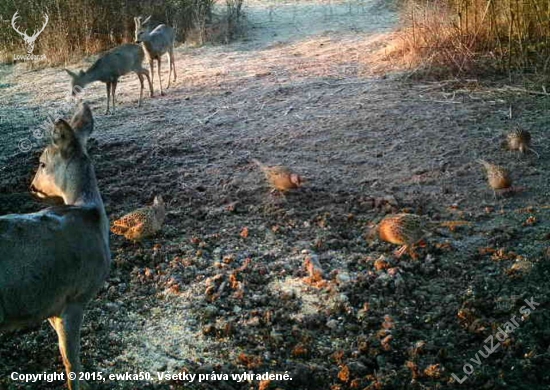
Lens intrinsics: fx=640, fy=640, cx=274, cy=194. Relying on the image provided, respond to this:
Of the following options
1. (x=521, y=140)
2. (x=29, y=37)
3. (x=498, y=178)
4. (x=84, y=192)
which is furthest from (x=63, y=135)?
(x=29, y=37)

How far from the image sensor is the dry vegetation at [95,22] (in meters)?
13.3

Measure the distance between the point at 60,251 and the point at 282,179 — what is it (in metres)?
2.78

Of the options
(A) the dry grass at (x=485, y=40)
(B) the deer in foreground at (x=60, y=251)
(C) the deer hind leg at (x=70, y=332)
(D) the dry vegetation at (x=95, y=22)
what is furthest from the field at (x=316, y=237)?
(D) the dry vegetation at (x=95, y=22)

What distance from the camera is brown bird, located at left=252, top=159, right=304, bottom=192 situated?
581cm

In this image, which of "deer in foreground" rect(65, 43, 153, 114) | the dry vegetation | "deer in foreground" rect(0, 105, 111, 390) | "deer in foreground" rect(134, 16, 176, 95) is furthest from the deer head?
the dry vegetation

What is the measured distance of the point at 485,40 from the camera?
9.10 metres

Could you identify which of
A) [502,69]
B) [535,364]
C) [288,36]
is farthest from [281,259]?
[288,36]

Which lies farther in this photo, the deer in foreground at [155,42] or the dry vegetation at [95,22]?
the dry vegetation at [95,22]

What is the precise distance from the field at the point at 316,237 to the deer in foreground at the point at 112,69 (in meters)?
0.41

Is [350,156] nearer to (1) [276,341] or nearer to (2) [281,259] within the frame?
(2) [281,259]

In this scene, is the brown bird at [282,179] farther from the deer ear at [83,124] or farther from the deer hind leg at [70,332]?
the deer hind leg at [70,332]

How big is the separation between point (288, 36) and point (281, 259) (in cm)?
885

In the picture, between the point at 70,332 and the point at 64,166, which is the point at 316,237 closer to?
the point at 64,166

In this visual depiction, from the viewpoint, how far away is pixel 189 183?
633 centimetres
